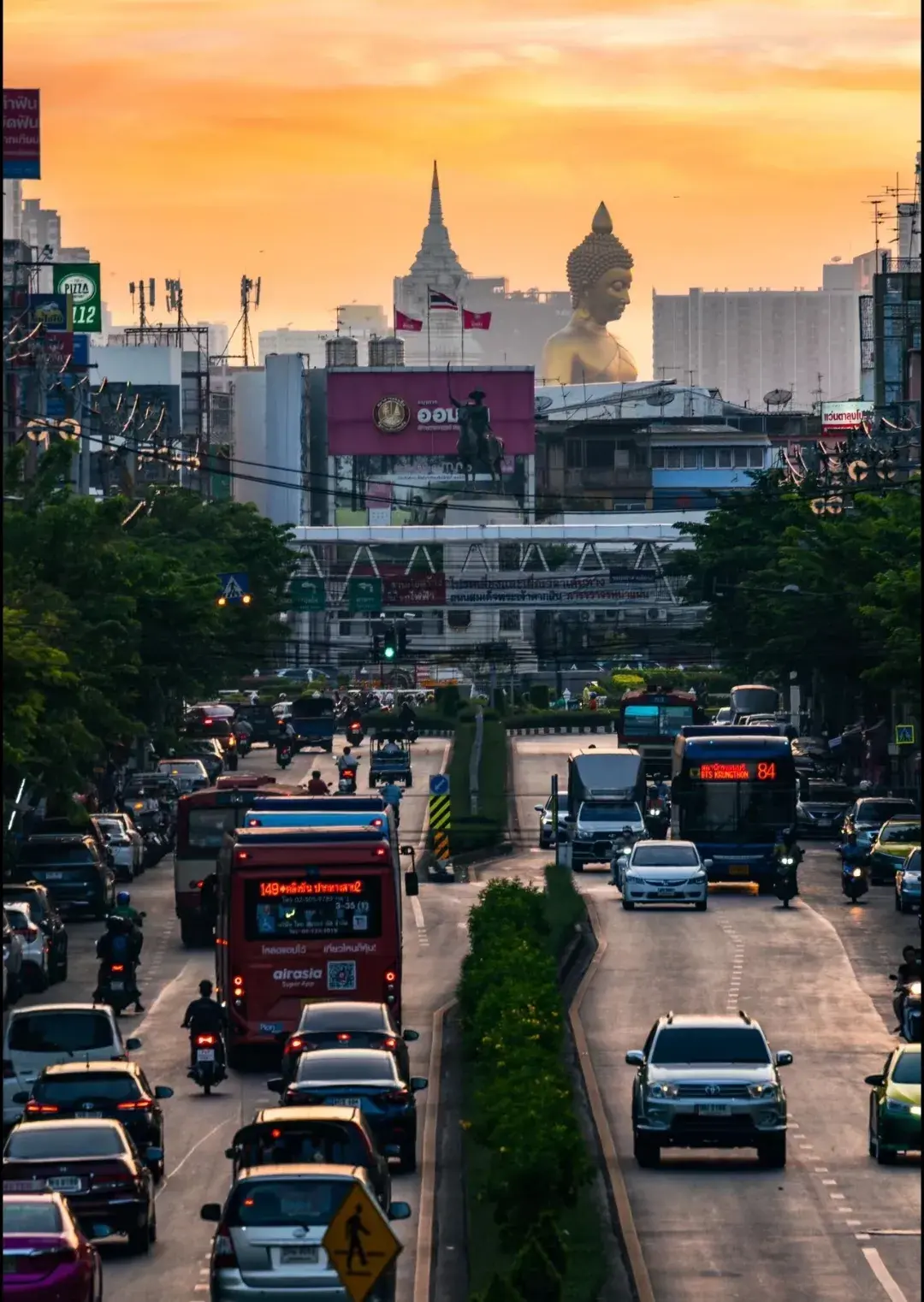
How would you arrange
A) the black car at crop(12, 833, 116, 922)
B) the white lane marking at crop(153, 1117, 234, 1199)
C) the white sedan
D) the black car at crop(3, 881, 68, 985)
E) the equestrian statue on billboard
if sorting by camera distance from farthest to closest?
the equestrian statue on billboard
the white sedan
the black car at crop(12, 833, 116, 922)
the black car at crop(3, 881, 68, 985)
the white lane marking at crop(153, 1117, 234, 1199)

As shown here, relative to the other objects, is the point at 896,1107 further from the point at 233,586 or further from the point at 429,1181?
the point at 233,586

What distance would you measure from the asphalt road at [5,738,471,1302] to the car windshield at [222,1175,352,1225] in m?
2.74

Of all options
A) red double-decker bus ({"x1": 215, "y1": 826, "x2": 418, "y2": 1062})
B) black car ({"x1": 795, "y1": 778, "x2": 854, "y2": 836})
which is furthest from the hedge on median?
black car ({"x1": 795, "y1": 778, "x2": 854, "y2": 836})

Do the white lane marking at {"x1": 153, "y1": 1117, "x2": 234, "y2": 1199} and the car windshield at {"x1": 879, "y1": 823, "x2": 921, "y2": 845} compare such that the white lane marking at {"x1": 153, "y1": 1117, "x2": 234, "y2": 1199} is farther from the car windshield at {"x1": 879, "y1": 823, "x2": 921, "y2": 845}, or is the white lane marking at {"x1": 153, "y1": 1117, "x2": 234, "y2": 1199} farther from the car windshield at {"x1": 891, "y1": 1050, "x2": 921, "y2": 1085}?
the car windshield at {"x1": 879, "y1": 823, "x2": 921, "y2": 845}

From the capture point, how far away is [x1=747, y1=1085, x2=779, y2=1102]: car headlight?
30594mm

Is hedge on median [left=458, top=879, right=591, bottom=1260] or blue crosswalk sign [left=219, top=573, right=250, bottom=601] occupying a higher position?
blue crosswalk sign [left=219, top=573, right=250, bottom=601]

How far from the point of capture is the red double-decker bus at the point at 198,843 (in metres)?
55.2

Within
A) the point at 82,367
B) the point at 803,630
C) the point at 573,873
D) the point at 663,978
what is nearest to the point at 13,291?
the point at 82,367

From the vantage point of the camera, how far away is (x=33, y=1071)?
1305 inches

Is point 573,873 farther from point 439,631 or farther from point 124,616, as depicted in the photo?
point 439,631

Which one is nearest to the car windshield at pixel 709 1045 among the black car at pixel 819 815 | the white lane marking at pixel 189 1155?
the white lane marking at pixel 189 1155

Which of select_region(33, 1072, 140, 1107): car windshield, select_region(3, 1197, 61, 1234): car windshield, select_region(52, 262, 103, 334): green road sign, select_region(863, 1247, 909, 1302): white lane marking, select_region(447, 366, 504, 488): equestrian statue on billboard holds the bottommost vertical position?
select_region(863, 1247, 909, 1302): white lane marking

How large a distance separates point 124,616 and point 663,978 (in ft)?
62.0

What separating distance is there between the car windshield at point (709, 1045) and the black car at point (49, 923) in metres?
19.7
